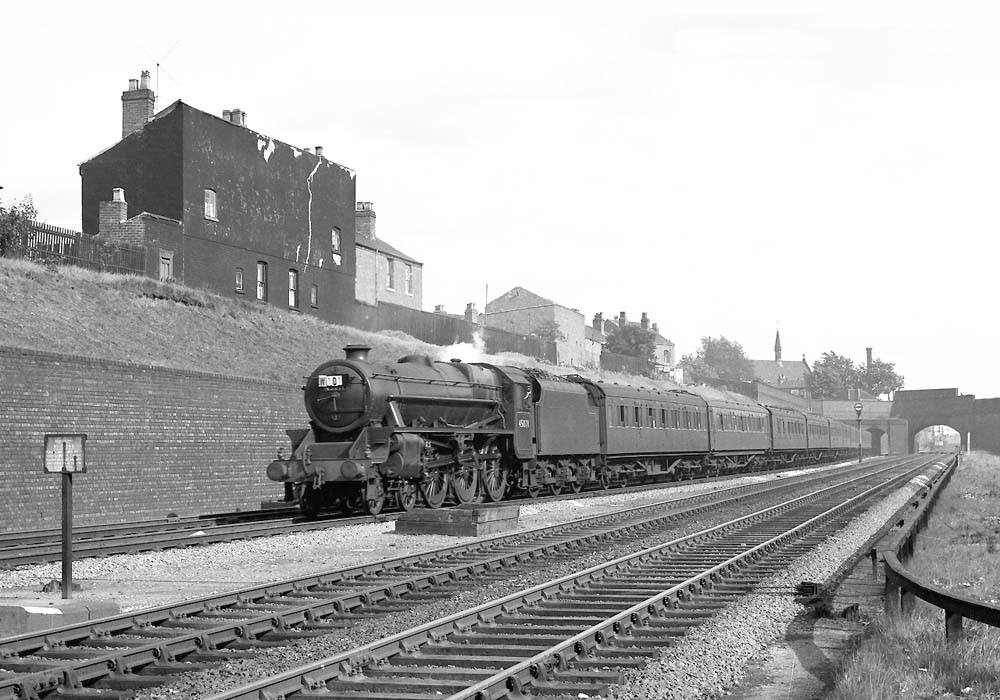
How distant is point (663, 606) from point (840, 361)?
14036 centimetres

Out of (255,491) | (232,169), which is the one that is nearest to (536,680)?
(255,491)

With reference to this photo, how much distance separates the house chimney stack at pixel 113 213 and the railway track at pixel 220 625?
22885 millimetres

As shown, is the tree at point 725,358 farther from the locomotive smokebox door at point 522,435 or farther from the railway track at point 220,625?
the railway track at point 220,625

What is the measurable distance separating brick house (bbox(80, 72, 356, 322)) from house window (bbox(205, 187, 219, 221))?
34mm

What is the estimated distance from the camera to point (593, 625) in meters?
7.97

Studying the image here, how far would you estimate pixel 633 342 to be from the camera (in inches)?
2899

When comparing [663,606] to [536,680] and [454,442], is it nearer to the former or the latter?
[536,680]

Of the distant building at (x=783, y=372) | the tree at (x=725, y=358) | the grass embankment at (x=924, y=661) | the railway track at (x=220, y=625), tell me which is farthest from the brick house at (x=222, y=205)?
the distant building at (x=783, y=372)

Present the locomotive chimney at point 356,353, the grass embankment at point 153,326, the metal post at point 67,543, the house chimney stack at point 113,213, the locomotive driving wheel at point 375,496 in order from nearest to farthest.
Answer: the metal post at point 67,543 < the locomotive driving wheel at point 375,496 < the locomotive chimney at point 356,353 < the grass embankment at point 153,326 < the house chimney stack at point 113,213

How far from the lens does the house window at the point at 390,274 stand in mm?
50531

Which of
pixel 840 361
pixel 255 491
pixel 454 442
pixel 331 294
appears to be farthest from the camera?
pixel 840 361

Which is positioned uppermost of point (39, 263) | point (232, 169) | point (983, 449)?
point (232, 169)

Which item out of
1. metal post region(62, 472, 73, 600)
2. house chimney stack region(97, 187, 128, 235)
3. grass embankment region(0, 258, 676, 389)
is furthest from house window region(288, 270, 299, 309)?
metal post region(62, 472, 73, 600)

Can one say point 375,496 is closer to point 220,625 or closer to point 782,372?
point 220,625
